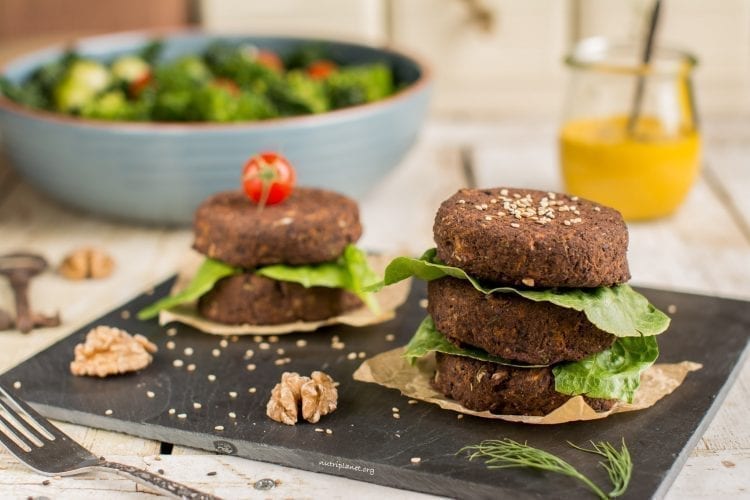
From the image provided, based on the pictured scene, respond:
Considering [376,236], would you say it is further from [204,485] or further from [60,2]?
[60,2]

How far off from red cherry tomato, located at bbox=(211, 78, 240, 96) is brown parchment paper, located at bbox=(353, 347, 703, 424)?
1.91 meters

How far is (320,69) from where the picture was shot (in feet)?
16.5

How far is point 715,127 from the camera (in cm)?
560

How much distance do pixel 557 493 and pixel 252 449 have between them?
2.42 feet

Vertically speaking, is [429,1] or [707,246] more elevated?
[429,1]

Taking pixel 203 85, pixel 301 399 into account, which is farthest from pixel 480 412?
pixel 203 85

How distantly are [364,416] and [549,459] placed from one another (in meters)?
0.50

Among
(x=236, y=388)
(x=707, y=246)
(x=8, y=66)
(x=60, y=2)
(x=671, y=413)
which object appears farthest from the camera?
(x=60, y=2)

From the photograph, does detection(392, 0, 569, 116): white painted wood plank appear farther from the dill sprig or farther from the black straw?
the dill sprig

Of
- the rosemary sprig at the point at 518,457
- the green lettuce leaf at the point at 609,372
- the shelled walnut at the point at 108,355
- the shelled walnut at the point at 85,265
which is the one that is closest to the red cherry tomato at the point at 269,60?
the shelled walnut at the point at 85,265

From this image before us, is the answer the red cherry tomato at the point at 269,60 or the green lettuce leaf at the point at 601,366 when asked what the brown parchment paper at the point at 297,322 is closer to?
the green lettuce leaf at the point at 601,366

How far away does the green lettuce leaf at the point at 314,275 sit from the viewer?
10.7 feet

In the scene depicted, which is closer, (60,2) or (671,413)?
(671,413)

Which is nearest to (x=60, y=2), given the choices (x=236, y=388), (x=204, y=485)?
(x=236, y=388)
